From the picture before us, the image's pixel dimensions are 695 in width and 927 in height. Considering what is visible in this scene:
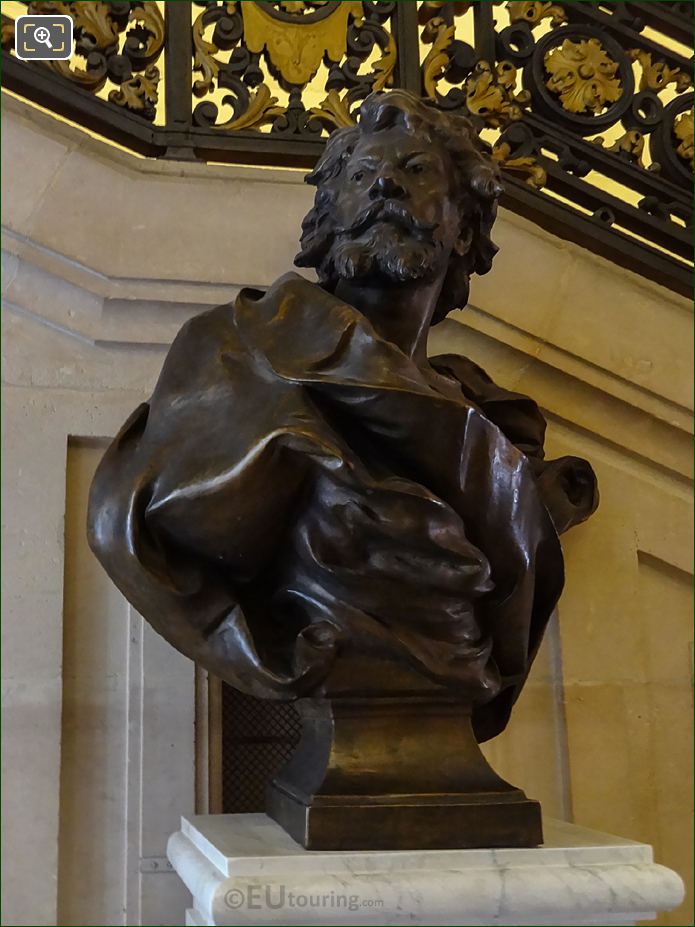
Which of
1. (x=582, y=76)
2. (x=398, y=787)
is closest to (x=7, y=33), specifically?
(x=582, y=76)

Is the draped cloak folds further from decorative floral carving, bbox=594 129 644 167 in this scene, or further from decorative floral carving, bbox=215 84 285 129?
decorative floral carving, bbox=594 129 644 167

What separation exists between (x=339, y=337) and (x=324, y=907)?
82 centimetres

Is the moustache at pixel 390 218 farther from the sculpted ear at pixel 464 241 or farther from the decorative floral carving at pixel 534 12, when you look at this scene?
the decorative floral carving at pixel 534 12

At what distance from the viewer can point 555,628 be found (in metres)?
2.41

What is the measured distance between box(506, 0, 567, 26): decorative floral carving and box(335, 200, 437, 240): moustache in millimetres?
1353

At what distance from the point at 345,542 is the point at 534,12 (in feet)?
6.23

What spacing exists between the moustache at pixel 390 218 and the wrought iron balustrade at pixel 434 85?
0.95 metres

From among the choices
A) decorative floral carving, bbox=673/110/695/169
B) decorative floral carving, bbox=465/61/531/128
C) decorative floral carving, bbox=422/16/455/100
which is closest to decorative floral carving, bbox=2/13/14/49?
decorative floral carving, bbox=422/16/455/100

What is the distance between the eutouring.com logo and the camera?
131 centimetres

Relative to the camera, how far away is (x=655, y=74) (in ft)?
9.08

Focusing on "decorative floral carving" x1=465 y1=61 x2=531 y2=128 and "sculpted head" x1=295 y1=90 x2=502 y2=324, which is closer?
"sculpted head" x1=295 y1=90 x2=502 y2=324

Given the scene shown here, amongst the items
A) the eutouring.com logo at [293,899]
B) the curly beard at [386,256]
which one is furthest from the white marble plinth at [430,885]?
the curly beard at [386,256]

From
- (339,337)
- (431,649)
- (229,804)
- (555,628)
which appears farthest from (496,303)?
(229,804)

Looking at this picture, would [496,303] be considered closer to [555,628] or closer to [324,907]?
[555,628]
